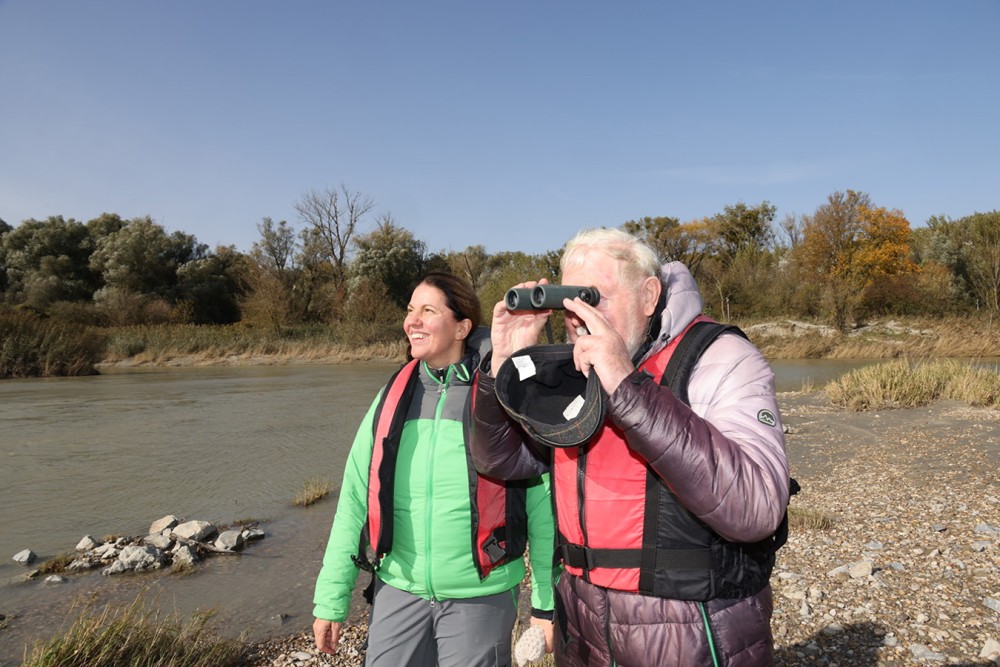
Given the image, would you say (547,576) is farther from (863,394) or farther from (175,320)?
(175,320)

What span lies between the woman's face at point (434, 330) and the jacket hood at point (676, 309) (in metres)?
0.97

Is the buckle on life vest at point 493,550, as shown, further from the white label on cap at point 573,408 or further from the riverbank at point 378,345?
the riverbank at point 378,345

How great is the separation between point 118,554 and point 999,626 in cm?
639

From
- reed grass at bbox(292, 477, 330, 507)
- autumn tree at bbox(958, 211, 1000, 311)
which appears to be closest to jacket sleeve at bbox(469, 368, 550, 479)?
reed grass at bbox(292, 477, 330, 507)

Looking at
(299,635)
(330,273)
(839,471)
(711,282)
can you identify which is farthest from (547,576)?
(330,273)

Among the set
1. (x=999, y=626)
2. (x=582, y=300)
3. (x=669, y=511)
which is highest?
(x=582, y=300)

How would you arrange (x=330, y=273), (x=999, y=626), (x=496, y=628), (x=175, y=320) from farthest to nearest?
(x=330, y=273), (x=175, y=320), (x=999, y=626), (x=496, y=628)

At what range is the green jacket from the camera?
227 centimetres

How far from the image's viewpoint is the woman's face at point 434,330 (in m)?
2.54

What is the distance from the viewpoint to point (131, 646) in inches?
130

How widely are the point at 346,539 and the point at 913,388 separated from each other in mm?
12319

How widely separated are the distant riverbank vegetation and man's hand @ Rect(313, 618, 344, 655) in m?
25.6

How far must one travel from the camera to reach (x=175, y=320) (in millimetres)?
35531

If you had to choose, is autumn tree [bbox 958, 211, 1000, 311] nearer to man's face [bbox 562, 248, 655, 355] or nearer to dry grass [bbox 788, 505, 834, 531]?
dry grass [bbox 788, 505, 834, 531]
